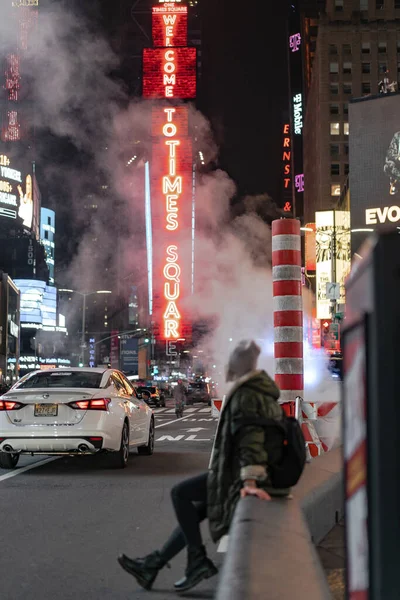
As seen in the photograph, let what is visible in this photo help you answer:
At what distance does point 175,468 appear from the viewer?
11266 mm

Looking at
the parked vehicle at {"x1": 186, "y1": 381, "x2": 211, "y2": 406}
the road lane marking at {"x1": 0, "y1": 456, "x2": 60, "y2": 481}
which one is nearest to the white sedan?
the road lane marking at {"x1": 0, "y1": 456, "x2": 60, "y2": 481}

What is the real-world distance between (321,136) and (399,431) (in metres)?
95.3

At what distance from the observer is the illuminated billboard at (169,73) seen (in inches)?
2557

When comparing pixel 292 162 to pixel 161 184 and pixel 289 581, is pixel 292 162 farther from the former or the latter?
pixel 289 581

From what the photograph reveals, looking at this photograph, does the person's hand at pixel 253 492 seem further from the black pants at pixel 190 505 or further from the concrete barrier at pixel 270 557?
the black pants at pixel 190 505

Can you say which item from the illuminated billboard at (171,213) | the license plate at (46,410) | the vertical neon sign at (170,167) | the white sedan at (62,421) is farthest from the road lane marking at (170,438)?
the illuminated billboard at (171,213)

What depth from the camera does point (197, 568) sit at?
4723mm

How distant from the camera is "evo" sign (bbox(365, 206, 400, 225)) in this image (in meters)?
45.7

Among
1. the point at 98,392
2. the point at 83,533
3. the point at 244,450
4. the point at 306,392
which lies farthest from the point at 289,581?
the point at 306,392

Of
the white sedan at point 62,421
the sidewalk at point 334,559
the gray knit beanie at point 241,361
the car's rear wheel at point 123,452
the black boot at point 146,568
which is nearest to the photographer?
the gray knit beanie at point 241,361

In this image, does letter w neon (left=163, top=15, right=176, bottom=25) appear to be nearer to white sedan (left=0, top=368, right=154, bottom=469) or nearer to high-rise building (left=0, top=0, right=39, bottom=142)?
white sedan (left=0, top=368, right=154, bottom=469)

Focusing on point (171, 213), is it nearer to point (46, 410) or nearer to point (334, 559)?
point (46, 410)

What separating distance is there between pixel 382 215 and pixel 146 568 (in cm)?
4336

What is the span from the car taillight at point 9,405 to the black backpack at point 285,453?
685 centimetres
